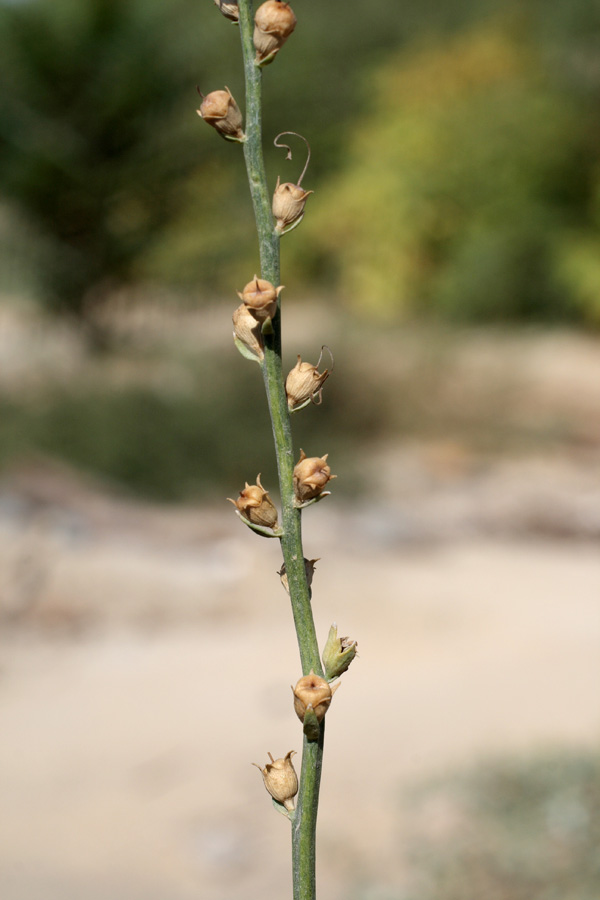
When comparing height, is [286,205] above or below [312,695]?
above

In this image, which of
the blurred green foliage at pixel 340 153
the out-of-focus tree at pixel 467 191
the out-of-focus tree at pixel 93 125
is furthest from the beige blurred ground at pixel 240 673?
the out-of-focus tree at pixel 467 191

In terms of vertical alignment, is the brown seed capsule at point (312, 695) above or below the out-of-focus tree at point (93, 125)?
below

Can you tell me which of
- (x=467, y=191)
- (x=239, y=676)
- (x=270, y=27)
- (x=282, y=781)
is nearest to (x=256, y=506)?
(x=282, y=781)

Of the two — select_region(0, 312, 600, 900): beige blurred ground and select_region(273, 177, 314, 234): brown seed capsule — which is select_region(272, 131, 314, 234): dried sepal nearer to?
select_region(273, 177, 314, 234): brown seed capsule

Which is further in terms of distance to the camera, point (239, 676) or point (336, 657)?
point (239, 676)

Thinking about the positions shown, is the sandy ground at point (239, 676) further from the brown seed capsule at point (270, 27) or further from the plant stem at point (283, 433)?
the brown seed capsule at point (270, 27)

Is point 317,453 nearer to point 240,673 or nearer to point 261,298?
point 240,673

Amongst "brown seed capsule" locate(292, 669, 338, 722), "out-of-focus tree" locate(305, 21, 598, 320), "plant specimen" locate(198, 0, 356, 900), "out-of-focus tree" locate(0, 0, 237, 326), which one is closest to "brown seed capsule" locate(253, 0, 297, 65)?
"plant specimen" locate(198, 0, 356, 900)
